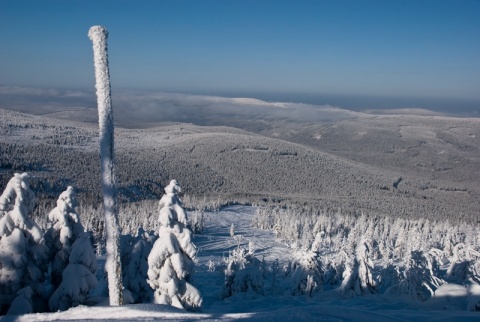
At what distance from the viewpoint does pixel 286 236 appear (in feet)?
262

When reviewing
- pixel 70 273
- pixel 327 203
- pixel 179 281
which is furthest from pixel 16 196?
pixel 327 203

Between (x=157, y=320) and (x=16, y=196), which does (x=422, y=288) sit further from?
(x=16, y=196)

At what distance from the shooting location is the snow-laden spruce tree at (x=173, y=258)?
A: 13.2 meters

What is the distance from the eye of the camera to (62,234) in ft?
46.6

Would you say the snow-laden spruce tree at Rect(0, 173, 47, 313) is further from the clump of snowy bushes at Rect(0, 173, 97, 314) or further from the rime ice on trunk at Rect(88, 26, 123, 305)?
the rime ice on trunk at Rect(88, 26, 123, 305)

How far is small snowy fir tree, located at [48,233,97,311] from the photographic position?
13.2m

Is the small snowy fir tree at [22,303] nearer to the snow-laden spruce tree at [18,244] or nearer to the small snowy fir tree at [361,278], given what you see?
the snow-laden spruce tree at [18,244]

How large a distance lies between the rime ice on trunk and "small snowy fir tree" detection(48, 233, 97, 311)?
4.91 m

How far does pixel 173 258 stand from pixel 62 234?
14.0 ft

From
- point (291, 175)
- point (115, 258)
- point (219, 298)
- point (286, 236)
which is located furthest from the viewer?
point (291, 175)

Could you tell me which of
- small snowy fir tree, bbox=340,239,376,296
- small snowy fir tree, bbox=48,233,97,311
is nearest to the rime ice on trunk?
small snowy fir tree, bbox=48,233,97,311

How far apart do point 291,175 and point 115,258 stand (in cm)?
17815

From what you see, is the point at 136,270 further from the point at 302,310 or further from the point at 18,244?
the point at 302,310

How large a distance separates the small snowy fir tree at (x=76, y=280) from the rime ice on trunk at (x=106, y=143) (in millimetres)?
4908
